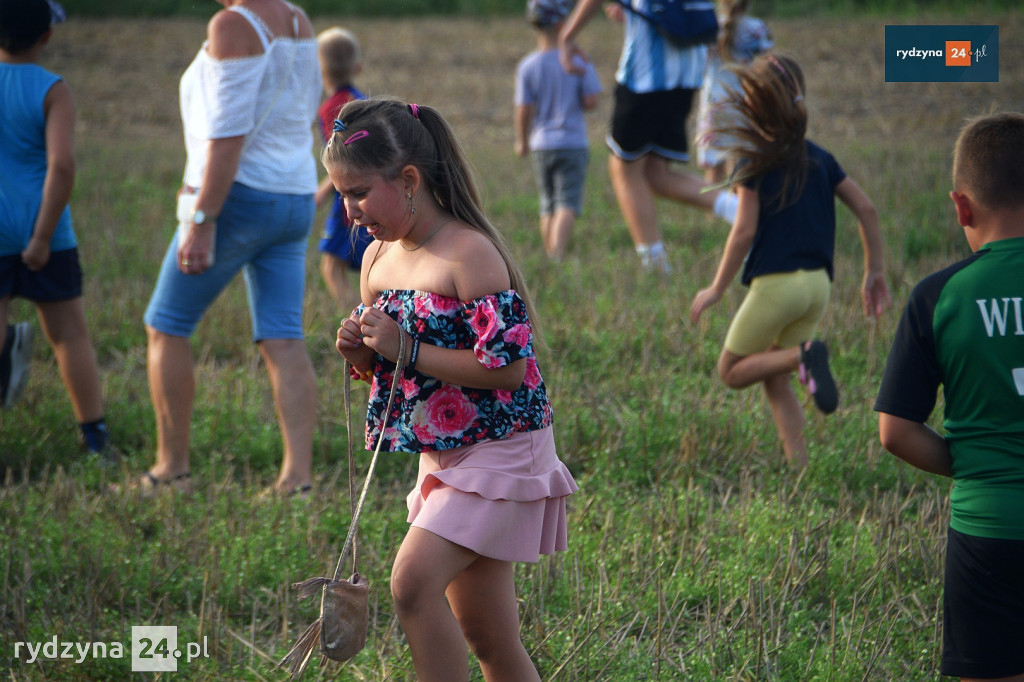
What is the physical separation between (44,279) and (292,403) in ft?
4.10

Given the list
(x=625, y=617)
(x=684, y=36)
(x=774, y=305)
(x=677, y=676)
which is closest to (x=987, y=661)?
(x=677, y=676)

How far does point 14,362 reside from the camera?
443 cm

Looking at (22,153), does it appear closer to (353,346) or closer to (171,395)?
(171,395)

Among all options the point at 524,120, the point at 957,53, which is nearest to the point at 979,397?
the point at 957,53

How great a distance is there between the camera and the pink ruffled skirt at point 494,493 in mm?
2205

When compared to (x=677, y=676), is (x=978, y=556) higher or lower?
higher

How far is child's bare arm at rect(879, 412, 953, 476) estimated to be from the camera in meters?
2.16

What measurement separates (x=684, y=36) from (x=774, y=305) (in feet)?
10.2

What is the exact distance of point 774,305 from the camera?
12.9 ft

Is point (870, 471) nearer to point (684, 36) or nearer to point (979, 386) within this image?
point (979, 386)

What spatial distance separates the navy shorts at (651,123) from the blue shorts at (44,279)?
356 centimetres

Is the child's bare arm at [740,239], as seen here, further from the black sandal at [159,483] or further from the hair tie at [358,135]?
the black sandal at [159,483]

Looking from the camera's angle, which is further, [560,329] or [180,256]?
[560,329]

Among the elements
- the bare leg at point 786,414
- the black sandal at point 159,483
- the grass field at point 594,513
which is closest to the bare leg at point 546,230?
the grass field at point 594,513
